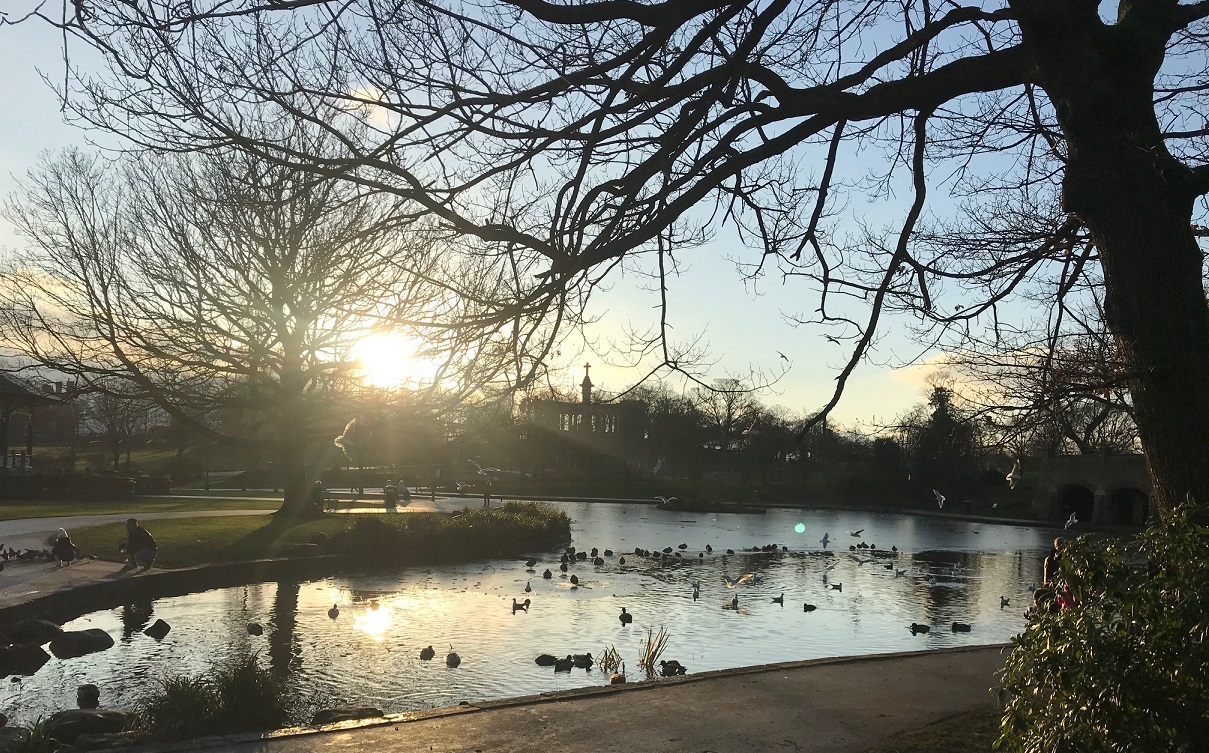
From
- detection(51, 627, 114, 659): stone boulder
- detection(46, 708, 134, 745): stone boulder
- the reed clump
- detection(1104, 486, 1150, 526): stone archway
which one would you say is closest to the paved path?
detection(46, 708, 134, 745): stone boulder

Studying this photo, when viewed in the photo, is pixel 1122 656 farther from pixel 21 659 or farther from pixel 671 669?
pixel 21 659

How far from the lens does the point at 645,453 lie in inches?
3351

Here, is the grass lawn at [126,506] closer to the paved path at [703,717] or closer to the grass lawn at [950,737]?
the paved path at [703,717]

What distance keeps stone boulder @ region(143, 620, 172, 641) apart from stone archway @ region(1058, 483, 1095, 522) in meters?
58.9

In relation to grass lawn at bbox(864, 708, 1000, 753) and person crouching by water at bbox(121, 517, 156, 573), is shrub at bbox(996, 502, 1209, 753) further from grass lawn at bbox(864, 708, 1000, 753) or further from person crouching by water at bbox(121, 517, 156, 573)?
person crouching by water at bbox(121, 517, 156, 573)

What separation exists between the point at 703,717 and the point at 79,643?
33.3ft

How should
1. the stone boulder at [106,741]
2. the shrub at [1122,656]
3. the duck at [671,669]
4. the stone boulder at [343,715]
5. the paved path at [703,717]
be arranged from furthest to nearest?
the duck at [671,669] → the stone boulder at [343,715] → the stone boulder at [106,741] → the paved path at [703,717] → the shrub at [1122,656]

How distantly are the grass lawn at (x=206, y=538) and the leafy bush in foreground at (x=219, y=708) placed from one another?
1207 cm

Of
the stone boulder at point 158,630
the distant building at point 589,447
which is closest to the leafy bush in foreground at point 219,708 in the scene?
the stone boulder at point 158,630

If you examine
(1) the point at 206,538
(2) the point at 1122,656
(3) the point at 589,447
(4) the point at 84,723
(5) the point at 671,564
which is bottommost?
(5) the point at 671,564

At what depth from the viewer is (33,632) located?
13727mm

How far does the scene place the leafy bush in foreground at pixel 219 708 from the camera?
28.0 feet

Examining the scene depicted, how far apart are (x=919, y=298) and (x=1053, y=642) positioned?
11.5 ft

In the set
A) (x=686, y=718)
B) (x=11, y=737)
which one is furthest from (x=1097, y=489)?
(x=11, y=737)
